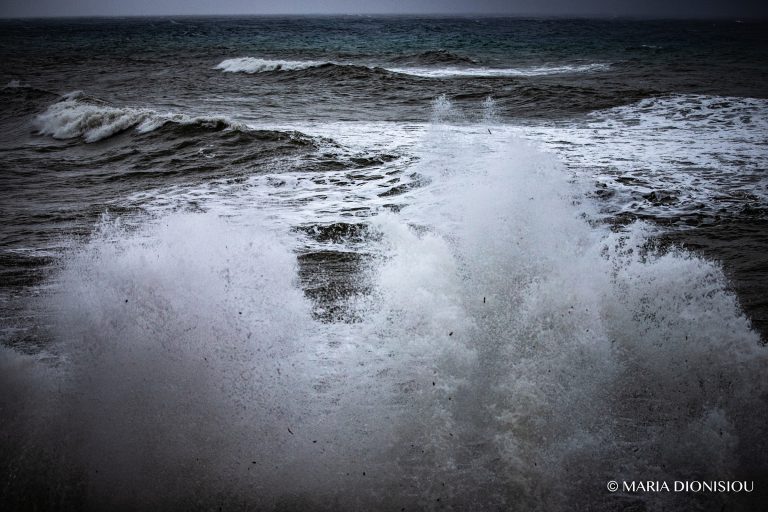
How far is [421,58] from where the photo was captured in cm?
3031

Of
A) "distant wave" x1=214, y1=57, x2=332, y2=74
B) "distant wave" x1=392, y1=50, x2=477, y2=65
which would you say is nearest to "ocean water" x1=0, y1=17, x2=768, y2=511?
"distant wave" x1=214, y1=57, x2=332, y2=74

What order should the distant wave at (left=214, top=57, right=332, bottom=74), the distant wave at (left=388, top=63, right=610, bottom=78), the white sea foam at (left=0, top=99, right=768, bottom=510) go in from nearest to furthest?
the white sea foam at (left=0, top=99, right=768, bottom=510), the distant wave at (left=388, top=63, right=610, bottom=78), the distant wave at (left=214, top=57, right=332, bottom=74)

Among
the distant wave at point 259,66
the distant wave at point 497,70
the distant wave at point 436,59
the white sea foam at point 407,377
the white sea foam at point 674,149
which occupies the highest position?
the distant wave at point 436,59

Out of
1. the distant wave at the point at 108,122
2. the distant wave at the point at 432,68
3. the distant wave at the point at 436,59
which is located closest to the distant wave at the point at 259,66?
the distant wave at the point at 432,68

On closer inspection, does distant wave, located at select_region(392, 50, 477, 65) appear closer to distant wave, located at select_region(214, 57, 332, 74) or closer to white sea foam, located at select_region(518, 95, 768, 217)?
distant wave, located at select_region(214, 57, 332, 74)

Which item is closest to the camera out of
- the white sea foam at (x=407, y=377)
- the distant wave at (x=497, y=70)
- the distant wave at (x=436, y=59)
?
the white sea foam at (x=407, y=377)

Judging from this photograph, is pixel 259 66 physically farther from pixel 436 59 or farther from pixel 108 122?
pixel 108 122

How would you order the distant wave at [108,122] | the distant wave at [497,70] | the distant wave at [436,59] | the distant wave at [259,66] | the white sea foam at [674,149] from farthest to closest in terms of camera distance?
the distant wave at [436,59] → the distant wave at [259,66] → the distant wave at [497,70] → the distant wave at [108,122] → the white sea foam at [674,149]

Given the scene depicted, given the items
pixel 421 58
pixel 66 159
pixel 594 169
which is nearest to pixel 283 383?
pixel 594 169

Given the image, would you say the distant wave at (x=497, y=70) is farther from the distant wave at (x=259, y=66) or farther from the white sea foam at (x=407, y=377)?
the white sea foam at (x=407, y=377)

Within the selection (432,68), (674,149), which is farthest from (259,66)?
(674,149)

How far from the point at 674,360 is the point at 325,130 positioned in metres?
9.72

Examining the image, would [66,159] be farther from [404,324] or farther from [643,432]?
[643,432]

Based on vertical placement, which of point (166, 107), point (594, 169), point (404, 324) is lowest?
point (404, 324)
